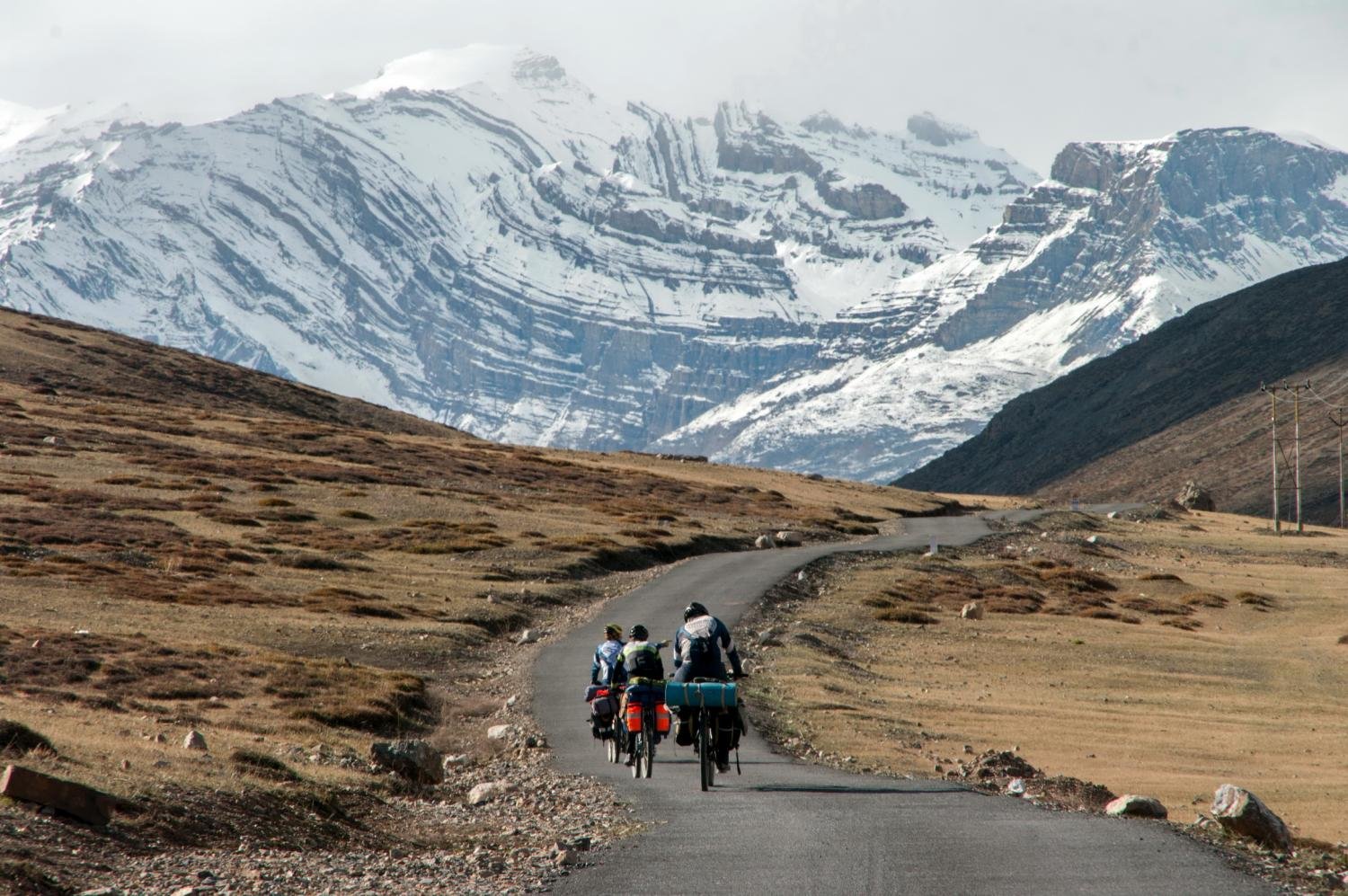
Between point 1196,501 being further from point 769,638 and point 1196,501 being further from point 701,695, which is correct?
point 701,695

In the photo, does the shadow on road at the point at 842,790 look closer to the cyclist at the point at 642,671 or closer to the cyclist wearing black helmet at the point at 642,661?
the cyclist at the point at 642,671

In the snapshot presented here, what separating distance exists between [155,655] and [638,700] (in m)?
15.0

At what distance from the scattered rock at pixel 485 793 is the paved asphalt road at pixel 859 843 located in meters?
1.57

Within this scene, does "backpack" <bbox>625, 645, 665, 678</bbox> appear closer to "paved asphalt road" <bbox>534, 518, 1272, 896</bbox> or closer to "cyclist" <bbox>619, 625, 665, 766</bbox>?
"cyclist" <bbox>619, 625, 665, 766</bbox>

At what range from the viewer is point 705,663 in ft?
69.1

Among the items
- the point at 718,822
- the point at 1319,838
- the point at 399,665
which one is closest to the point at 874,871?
the point at 718,822

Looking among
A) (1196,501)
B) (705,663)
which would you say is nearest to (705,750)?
(705,663)

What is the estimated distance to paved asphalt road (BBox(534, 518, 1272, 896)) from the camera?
47.1 ft

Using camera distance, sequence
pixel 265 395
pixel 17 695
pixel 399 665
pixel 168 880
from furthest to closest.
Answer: pixel 265 395, pixel 399 665, pixel 17 695, pixel 168 880

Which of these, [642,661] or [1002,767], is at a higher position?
[642,661]

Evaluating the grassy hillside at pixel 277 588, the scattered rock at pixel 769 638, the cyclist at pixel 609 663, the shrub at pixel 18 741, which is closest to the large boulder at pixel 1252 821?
the grassy hillside at pixel 277 588

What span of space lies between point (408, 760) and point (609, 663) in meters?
3.43

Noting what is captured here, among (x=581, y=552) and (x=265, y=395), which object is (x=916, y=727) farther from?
(x=265, y=395)

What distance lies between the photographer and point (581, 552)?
6134 cm
